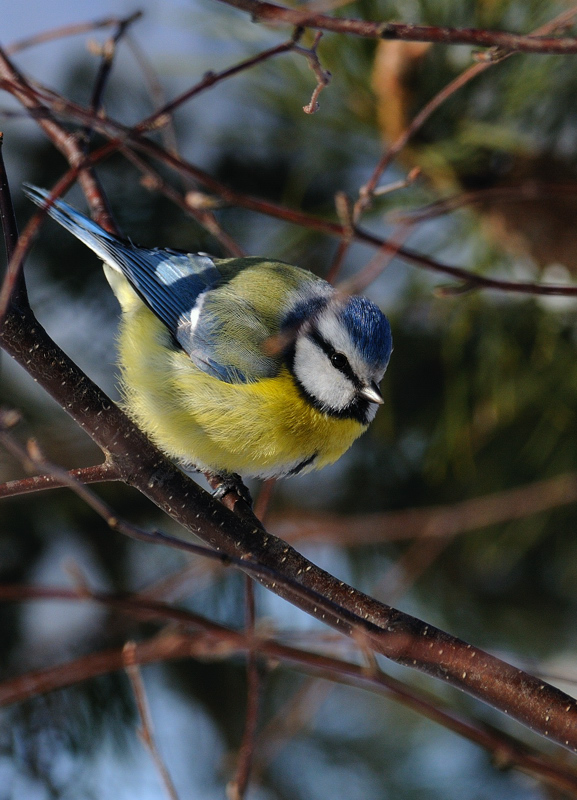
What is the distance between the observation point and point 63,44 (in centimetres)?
250

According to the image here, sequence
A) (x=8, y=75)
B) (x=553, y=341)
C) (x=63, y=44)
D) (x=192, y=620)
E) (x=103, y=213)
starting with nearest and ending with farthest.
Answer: (x=192, y=620) → (x=8, y=75) → (x=103, y=213) → (x=553, y=341) → (x=63, y=44)

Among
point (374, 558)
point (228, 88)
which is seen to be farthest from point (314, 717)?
point (228, 88)

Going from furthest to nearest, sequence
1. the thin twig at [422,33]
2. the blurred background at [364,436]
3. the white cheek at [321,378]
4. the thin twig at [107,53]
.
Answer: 1. the blurred background at [364,436]
2. the white cheek at [321,378]
3. the thin twig at [107,53]
4. the thin twig at [422,33]

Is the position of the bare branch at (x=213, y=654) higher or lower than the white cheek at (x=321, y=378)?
lower

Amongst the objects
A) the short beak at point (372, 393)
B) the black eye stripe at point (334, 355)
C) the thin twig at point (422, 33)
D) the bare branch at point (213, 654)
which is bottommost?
the bare branch at point (213, 654)

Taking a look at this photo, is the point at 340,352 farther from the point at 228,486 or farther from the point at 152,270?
the point at 152,270

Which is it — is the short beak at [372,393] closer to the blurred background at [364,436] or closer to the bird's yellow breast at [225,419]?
the bird's yellow breast at [225,419]

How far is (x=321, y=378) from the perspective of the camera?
1610 millimetres

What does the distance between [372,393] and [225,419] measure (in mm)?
290

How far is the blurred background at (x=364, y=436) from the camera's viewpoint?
1.87m

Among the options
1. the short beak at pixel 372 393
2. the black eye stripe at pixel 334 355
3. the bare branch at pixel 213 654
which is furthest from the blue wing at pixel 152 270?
the bare branch at pixel 213 654

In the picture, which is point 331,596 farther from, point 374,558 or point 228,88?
point 228,88

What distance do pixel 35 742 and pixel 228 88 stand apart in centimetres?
169

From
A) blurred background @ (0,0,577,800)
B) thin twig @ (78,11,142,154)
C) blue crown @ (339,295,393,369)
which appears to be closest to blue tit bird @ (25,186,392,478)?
blue crown @ (339,295,393,369)
